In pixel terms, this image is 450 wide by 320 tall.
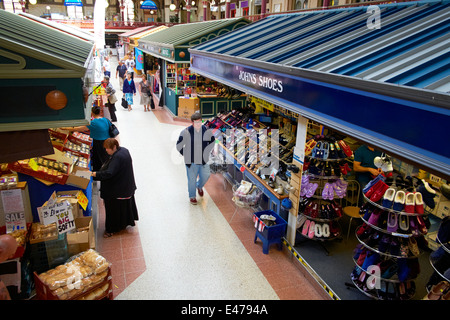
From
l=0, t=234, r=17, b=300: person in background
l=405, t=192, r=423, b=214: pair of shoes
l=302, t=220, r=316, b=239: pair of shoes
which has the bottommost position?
l=302, t=220, r=316, b=239: pair of shoes

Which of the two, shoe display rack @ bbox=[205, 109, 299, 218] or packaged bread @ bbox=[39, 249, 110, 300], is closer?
packaged bread @ bbox=[39, 249, 110, 300]

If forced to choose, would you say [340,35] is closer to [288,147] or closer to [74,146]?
[288,147]

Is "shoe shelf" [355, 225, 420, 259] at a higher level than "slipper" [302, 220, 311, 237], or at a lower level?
higher

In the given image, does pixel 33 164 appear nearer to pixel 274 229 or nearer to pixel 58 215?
pixel 58 215

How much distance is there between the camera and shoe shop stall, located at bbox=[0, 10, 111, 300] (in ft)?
7.59

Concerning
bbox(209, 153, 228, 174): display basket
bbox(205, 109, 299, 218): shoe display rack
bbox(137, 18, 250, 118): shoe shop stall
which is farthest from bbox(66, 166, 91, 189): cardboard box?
bbox(137, 18, 250, 118): shoe shop stall

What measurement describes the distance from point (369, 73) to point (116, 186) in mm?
4188

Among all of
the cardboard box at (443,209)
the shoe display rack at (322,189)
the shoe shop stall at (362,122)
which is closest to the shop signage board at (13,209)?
the shoe shop stall at (362,122)

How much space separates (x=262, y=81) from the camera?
4.64 m

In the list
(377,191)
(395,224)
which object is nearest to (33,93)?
(377,191)

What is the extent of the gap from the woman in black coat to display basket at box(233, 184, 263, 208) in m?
1.87

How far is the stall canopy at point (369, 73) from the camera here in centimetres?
234

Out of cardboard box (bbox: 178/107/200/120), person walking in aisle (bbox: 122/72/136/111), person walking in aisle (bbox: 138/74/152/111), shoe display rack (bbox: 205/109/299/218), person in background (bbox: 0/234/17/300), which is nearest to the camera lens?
person in background (bbox: 0/234/17/300)

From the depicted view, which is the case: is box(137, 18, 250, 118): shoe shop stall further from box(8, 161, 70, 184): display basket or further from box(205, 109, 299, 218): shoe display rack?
box(8, 161, 70, 184): display basket
